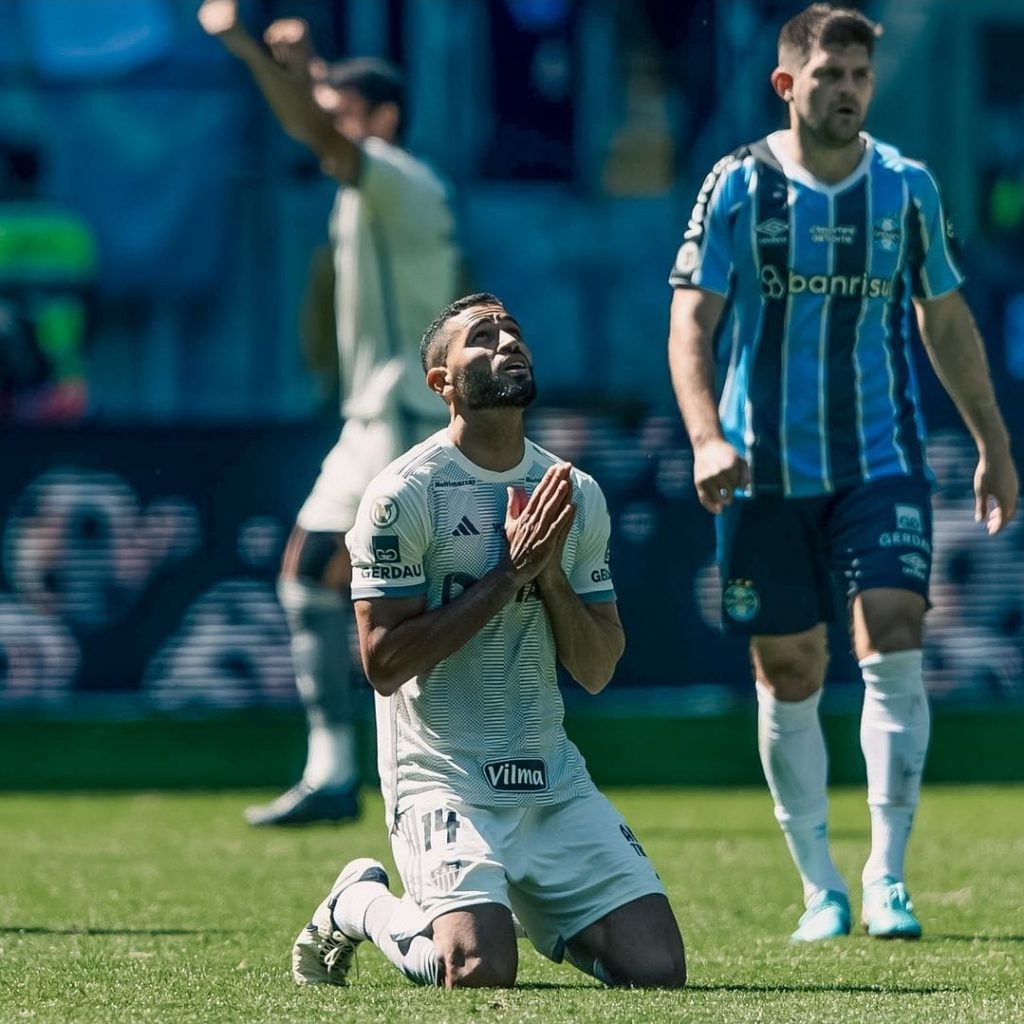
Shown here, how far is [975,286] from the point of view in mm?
13633

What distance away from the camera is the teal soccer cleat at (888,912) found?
577 cm

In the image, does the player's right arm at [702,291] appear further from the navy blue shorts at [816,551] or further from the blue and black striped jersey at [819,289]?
Result: the navy blue shorts at [816,551]

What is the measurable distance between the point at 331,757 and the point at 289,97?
2263 mm

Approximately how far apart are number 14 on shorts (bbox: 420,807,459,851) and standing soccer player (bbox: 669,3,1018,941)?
1.28 metres

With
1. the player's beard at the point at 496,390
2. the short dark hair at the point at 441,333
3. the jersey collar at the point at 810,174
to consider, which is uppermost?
the jersey collar at the point at 810,174

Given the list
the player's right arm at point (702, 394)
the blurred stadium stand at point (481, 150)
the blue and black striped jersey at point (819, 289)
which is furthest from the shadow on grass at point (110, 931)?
the blurred stadium stand at point (481, 150)

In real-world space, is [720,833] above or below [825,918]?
below

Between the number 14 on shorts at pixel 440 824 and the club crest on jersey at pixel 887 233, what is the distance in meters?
1.91

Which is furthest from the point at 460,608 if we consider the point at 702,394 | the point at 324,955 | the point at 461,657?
the point at 702,394

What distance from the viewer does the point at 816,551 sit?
6301 millimetres

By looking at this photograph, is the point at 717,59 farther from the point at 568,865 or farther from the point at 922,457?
the point at 568,865

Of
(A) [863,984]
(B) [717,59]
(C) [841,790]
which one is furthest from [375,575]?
(B) [717,59]

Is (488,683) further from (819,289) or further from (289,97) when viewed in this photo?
(289,97)

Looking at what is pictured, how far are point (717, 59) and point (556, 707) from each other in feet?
36.9
